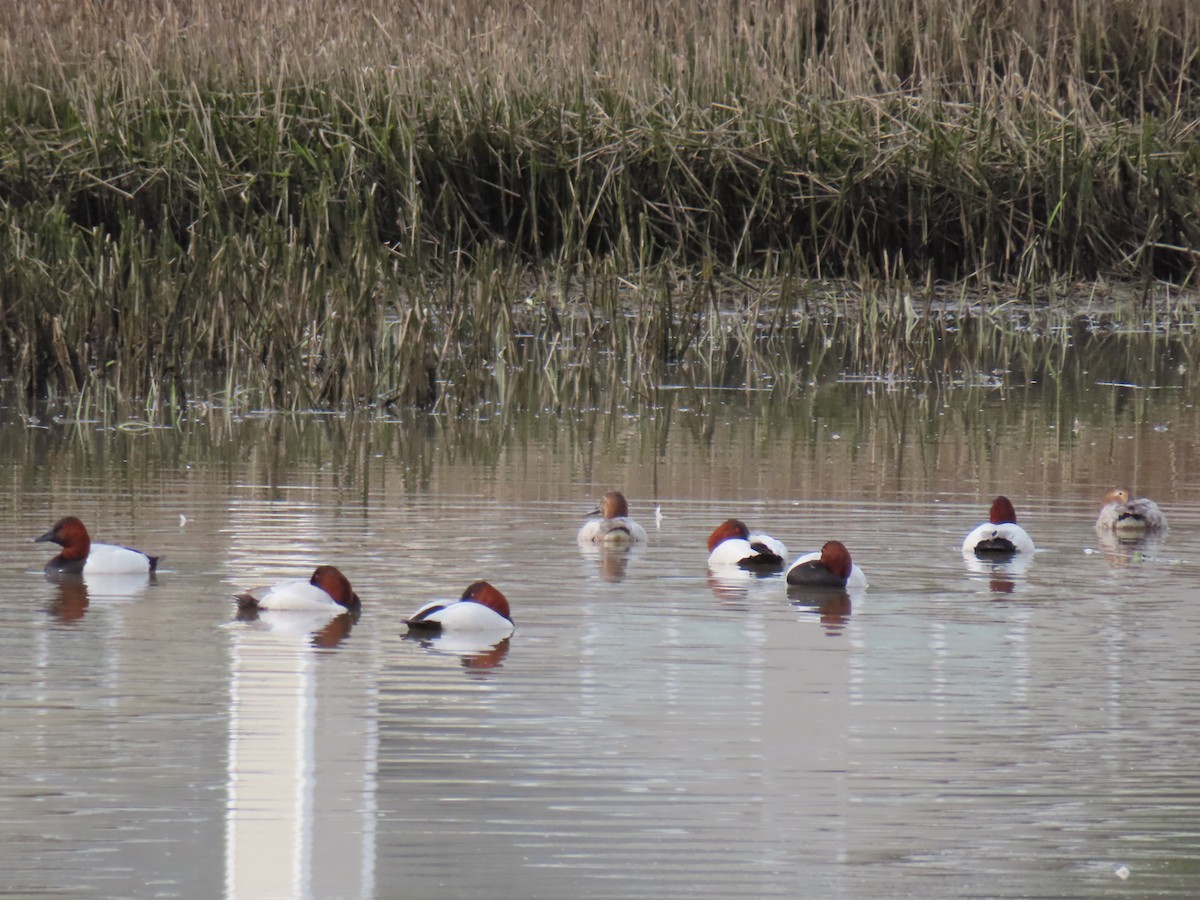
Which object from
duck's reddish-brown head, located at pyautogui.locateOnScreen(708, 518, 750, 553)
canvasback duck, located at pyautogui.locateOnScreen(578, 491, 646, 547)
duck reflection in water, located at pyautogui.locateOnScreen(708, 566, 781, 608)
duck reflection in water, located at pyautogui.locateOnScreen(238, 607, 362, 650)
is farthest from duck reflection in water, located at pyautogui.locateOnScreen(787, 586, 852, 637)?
duck reflection in water, located at pyautogui.locateOnScreen(238, 607, 362, 650)

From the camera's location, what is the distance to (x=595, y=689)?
551 centimetres

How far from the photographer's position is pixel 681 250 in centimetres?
1540

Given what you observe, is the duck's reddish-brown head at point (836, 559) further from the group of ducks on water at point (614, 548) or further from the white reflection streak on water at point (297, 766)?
Answer: the white reflection streak on water at point (297, 766)

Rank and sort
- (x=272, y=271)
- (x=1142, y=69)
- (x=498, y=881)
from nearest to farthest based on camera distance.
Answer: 1. (x=498, y=881)
2. (x=272, y=271)
3. (x=1142, y=69)

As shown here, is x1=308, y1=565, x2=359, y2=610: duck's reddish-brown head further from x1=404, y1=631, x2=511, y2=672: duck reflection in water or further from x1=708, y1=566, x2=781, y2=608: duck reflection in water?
x1=708, y1=566, x2=781, y2=608: duck reflection in water

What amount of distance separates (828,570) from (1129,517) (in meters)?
1.49

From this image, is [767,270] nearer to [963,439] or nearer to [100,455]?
[963,439]

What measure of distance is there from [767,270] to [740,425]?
4.57 m

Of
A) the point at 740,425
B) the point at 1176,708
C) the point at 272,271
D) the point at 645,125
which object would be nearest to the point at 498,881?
the point at 1176,708

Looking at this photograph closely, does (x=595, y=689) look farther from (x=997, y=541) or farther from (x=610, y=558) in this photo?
(x=997, y=541)

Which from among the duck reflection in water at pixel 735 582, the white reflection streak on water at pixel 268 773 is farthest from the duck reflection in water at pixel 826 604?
the white reflection streak on water at pixel 268 773

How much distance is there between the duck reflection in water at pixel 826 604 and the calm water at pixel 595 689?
0.07 feet

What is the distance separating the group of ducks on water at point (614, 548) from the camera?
616 cm

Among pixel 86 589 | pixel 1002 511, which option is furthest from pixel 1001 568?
pixel 86 589
